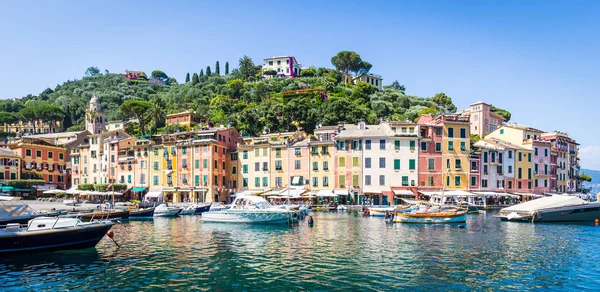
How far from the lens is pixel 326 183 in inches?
2827

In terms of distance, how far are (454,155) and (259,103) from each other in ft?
200

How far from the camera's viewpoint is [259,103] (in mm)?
119250

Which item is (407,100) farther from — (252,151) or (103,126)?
(103,126)

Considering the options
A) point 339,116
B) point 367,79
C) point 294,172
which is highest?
point 367,79

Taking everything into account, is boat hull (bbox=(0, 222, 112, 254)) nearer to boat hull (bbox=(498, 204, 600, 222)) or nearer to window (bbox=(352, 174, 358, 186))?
boat hull (bbox=(498, 204, 600, 222))

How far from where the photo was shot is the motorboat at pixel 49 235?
26422 mm

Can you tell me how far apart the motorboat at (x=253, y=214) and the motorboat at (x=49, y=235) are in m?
18.8

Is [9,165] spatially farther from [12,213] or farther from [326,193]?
[12,213]

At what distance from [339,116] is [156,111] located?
4497 centimetres

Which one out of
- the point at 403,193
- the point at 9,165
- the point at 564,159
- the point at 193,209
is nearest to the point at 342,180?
the point at 403,193

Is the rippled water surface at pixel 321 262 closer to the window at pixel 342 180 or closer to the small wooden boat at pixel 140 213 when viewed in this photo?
the small wooden boat at pixel 140 213

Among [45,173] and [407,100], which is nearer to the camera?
[45,173]

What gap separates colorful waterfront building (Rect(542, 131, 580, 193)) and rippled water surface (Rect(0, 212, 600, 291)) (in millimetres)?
54872

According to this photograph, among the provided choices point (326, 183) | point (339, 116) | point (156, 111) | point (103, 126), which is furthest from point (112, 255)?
point (103, 126)
